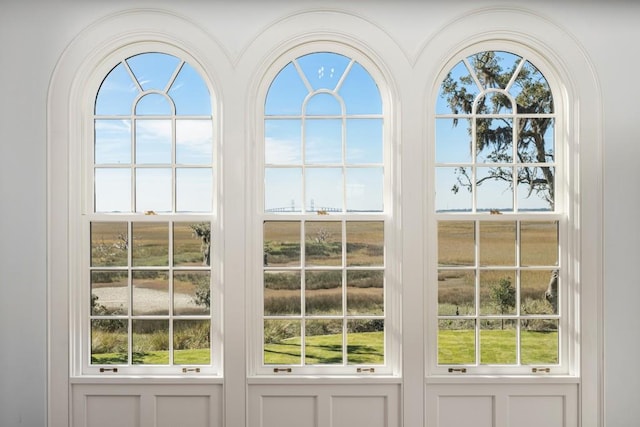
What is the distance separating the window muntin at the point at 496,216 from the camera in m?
3.30

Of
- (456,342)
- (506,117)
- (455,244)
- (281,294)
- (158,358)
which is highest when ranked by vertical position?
(506,117)

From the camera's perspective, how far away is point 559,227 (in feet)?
10.8

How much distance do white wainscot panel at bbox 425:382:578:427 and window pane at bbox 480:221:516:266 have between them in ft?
2.57

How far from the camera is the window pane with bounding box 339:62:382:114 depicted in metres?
3.30

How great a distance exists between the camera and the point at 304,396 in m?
3.20

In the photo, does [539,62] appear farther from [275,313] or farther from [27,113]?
[27,113]

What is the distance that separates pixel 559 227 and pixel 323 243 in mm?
1541

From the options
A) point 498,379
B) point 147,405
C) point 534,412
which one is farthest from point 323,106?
point 534,412

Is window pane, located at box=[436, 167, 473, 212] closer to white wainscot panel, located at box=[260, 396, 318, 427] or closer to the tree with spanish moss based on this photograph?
the tree with spanish moss

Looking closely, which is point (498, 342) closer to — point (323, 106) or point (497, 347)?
point (497, 347)

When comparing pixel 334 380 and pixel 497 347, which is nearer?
pixel 334 380

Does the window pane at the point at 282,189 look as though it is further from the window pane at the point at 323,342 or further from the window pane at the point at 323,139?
the window pane at the point at 323,342

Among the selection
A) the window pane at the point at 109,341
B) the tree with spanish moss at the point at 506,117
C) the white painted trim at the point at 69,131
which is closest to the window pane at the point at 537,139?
the tree with spanish moss at the point at 506,117

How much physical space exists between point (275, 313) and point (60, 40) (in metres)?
2.22
